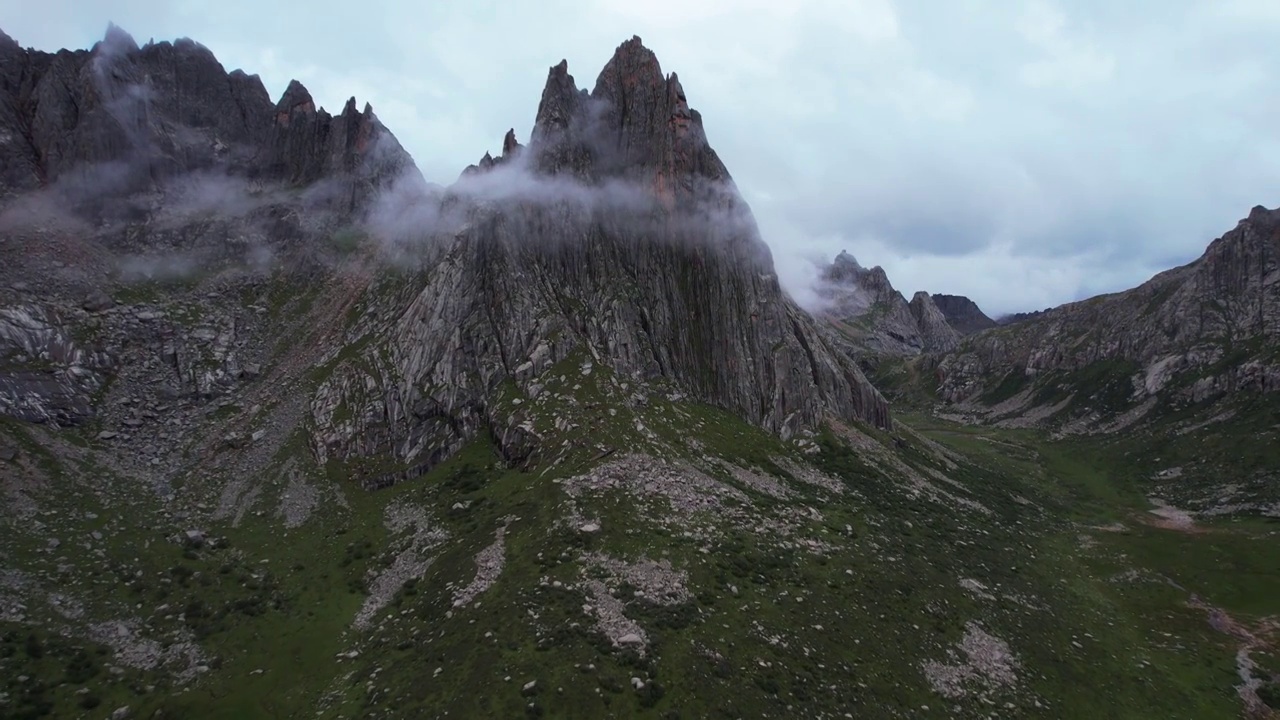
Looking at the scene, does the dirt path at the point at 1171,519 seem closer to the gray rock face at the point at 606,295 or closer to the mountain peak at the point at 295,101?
the gray rock face at the point at 606,295

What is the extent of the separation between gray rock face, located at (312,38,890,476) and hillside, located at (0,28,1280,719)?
564 mm

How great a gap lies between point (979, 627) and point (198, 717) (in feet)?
188

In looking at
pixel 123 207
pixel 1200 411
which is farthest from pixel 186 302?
pixel 1200 411

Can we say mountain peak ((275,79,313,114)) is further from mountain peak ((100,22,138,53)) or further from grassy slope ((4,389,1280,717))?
grassy slope ((4,389,1280,717))

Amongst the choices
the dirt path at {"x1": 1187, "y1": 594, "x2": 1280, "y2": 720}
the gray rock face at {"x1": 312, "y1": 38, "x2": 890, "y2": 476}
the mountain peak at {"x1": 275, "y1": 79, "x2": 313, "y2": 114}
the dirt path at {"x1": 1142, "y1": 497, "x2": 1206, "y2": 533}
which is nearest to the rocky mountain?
the dirt path at {"x1": 1142, "y1": 497, "x2": 1206, "y2": 533}

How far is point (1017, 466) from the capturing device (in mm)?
124375

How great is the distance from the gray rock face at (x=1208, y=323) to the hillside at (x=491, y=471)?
3306 cm

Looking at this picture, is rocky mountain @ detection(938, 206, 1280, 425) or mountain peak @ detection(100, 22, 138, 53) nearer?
mountain peak @ detection(100, 22, 138, 53)

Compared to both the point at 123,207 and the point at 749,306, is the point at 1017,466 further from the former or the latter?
the point at 123,207

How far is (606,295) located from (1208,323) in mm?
157115

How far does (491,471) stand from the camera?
69188 mm

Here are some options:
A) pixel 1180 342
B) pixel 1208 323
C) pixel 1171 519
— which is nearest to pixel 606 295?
pixel 1171 519

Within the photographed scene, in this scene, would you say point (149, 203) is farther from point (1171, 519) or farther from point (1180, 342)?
point (1180, 342)

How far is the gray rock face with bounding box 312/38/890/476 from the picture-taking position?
256 ft
